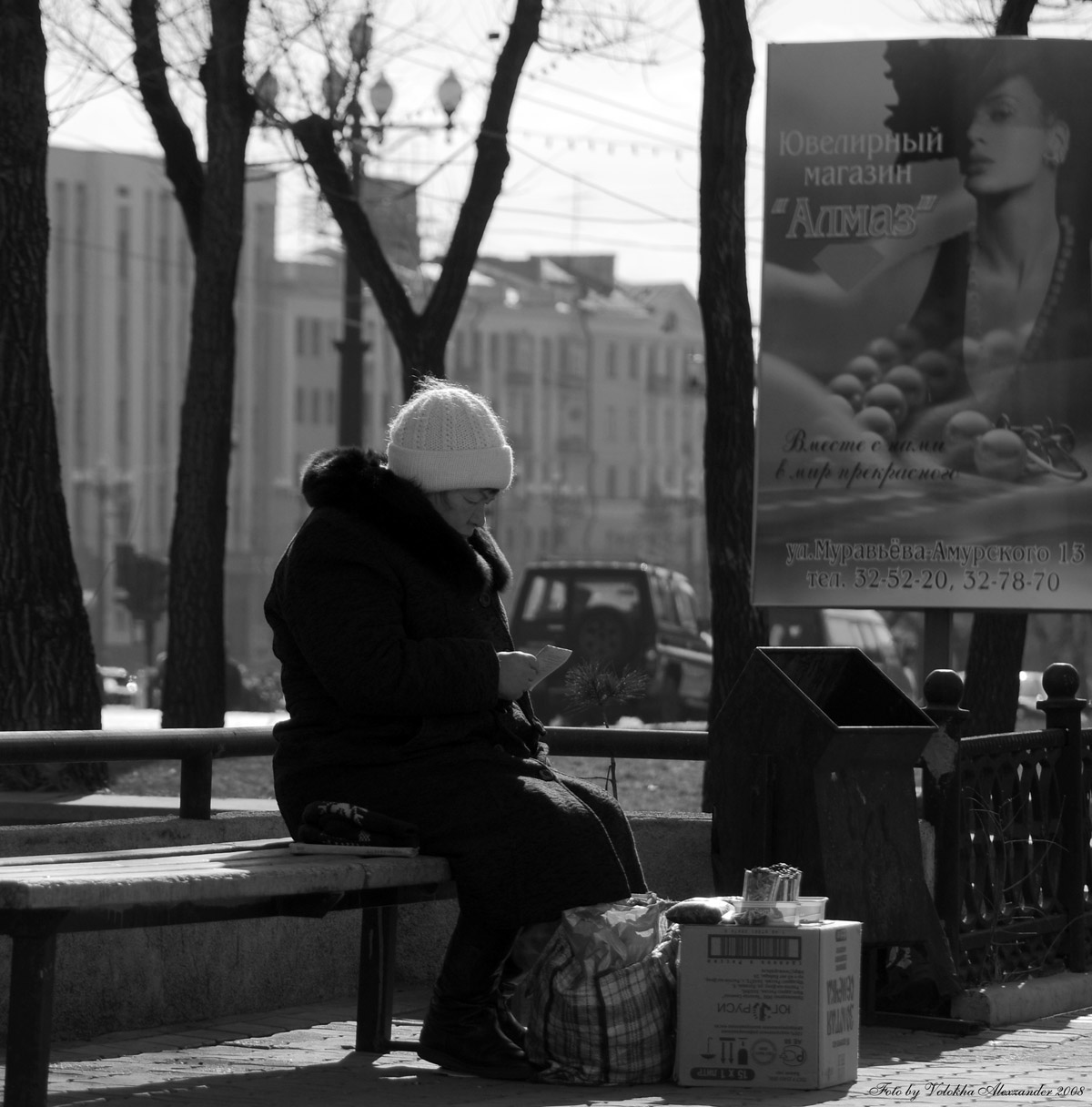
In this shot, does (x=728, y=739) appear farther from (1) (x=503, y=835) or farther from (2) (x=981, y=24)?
(2) (x=981, y=24)

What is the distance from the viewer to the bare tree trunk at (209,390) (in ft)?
44.2

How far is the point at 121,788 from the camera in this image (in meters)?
11.6

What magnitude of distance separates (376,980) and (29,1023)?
4.72 feet

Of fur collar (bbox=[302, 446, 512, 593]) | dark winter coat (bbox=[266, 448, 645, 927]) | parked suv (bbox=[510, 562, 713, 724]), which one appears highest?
fur collar (bbox=[302, 446, 512, 593])

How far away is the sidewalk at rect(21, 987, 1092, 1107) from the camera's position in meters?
5.20

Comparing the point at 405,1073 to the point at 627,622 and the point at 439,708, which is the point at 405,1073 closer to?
the point at 439,708

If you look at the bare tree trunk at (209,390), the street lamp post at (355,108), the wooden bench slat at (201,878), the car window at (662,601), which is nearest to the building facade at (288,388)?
the car window at (662,601)

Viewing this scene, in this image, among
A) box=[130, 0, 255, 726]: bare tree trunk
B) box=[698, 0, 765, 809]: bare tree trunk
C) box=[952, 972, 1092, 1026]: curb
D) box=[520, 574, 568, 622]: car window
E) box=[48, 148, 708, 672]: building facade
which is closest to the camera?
box=[952, 972, 1092, 1026]: curb

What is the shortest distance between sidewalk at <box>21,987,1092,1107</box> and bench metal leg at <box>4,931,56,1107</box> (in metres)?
0.52

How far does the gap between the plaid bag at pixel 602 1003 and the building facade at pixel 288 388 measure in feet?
211

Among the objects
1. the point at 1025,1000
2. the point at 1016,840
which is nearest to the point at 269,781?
the point at 1016,840

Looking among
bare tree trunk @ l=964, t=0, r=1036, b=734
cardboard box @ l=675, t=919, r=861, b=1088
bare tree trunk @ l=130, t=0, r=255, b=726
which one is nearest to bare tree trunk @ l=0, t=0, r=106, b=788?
bare tree trunk @ l=130, t=0, r=255, b=726

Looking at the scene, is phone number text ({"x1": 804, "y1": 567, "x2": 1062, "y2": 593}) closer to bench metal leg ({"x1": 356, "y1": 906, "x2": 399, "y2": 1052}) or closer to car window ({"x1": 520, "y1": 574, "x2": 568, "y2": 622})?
bench metal leg ({"x1": 356, "y1": 906, "x2": 399, "y2": 1052})

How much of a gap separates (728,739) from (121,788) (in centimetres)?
593
